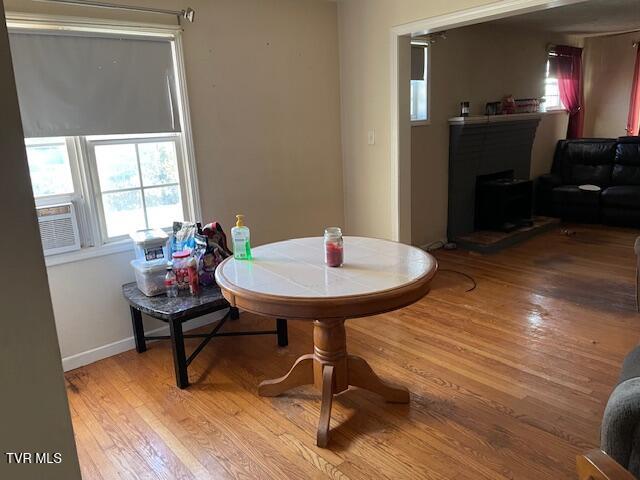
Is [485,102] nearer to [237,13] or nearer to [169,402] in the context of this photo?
[237,13]

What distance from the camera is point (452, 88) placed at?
471 cm

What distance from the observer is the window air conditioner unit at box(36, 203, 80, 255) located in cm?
261

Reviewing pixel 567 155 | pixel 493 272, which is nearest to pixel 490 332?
pixel 493 272

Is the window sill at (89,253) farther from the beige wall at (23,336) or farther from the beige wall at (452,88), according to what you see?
the beige wall at (452,88)

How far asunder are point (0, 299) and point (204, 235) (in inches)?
85.1

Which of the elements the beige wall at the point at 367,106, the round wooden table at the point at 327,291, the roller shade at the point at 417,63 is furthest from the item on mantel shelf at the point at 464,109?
the round wooden table at the point at 327,291

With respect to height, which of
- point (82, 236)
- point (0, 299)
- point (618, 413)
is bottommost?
point (618, 413)

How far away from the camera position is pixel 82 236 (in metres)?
2.77

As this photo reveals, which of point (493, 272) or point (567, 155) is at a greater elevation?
point (567, 155)

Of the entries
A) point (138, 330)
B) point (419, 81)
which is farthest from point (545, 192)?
point (138, 330)

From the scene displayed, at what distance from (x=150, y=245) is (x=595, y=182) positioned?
5.40m

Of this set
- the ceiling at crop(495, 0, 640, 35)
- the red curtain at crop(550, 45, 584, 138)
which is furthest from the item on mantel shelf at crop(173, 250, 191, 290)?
the red curtain at crop(550, 45, 584, 138)

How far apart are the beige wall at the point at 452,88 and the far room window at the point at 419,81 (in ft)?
0.28

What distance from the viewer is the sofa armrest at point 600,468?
0.71m
